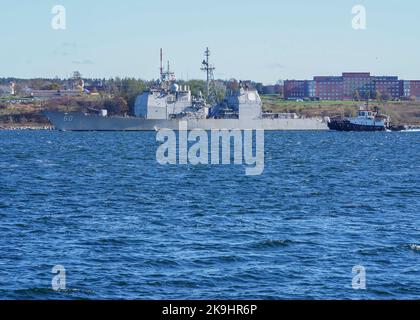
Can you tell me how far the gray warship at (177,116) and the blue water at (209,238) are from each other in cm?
9961

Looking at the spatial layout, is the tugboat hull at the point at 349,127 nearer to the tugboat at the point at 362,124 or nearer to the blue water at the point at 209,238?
the tugboat at the point at 362,124

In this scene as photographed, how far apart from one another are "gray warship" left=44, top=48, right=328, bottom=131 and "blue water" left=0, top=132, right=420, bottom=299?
327 feet

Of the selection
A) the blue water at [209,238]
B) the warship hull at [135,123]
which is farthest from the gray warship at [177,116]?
the blue water at [209,238]

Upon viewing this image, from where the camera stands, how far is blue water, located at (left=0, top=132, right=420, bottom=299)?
14.8 meters

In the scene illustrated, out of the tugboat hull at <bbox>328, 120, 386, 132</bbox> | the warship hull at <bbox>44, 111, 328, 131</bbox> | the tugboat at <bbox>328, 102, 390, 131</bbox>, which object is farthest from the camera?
the tugboat hull at <bbox>328, 120, 386, 132</bbox>

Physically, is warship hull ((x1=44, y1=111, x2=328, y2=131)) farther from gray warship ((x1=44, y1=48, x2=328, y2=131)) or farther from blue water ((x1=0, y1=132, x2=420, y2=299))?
blue water ((x1=0, y1=132, x2=420, y2=299))

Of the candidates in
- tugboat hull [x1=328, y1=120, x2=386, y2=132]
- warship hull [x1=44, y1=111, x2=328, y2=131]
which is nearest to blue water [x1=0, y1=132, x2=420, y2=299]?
warship hull [x1=44, y1=111, x2=328, y2=131]

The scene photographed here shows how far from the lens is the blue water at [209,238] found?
14.8 meters

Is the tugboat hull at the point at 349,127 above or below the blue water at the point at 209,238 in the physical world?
below

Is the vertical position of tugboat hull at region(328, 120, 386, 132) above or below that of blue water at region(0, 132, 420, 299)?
below

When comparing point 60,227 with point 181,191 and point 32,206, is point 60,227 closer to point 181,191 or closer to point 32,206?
point 32,206

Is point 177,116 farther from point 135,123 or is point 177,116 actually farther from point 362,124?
point 362,124

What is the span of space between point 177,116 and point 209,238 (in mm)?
121871

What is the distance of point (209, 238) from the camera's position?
67.8ft
